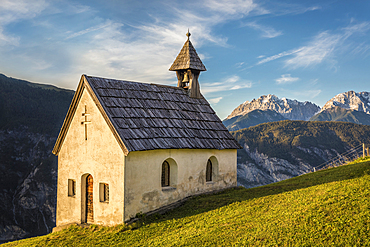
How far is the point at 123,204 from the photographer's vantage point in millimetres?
13016

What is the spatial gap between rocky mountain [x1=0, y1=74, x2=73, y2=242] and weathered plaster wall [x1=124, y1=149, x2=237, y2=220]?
78081 millimetres

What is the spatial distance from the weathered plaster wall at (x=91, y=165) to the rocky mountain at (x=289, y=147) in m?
131

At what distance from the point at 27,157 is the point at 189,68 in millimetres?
102582

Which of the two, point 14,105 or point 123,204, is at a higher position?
point 14,105

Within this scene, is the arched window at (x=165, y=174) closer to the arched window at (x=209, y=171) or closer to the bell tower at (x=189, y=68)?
the arched window at (x=209, y=171)

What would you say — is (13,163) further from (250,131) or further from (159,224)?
(250,131)

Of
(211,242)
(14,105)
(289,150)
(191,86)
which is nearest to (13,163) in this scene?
(14,105)

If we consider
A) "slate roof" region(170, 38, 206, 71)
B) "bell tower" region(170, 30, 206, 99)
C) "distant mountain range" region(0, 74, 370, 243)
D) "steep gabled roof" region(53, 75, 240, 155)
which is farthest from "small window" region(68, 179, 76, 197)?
"distant mountain range" region(0, 74, 370, 243)

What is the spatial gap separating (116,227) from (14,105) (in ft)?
408

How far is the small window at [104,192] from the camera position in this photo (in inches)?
549

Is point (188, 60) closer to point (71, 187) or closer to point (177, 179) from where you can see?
A: point (177, 179)

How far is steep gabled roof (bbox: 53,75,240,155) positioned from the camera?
1424cm

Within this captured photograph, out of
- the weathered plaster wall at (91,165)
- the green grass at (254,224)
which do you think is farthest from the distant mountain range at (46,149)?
the green grass at (254,224)

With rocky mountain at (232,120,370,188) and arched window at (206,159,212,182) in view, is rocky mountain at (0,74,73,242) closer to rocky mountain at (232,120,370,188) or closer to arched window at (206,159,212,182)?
arched window at (206,159,212,182)
